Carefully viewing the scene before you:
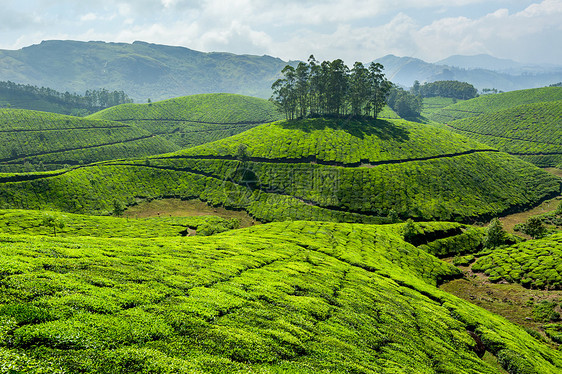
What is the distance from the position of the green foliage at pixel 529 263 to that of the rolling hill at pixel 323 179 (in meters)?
35.9

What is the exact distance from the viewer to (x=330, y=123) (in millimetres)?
181250

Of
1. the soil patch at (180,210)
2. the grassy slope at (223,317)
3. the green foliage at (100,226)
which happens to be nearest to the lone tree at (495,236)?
the grassy slope at (223,317)

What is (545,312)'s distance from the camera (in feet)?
173

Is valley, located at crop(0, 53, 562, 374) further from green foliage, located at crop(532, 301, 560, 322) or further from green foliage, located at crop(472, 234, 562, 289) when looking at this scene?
green foliage, located at crop(472, 234, 562, 289)

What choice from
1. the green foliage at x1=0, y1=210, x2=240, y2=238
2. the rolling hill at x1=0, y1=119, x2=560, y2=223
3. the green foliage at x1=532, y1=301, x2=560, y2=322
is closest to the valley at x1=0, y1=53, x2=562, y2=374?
the green foliage at x1=532, y1=301, x2=560, y2=322

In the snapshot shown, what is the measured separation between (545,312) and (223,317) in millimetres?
70398

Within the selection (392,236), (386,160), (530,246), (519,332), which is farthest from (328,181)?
(519,332)

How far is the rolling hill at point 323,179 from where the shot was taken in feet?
380

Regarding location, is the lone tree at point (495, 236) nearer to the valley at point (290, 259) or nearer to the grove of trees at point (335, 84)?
the valley at point (290, 259)

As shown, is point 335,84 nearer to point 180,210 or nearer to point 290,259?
point 180,210

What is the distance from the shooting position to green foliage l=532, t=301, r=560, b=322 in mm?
51188

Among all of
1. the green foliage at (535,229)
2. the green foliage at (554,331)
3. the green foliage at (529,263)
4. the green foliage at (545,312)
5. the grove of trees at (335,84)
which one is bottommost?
the green foliage at (554,331)

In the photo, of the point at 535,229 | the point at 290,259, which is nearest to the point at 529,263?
the point at 535,229

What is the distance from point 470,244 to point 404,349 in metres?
82.5
